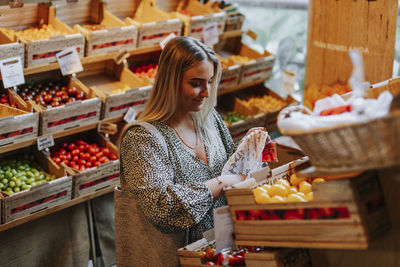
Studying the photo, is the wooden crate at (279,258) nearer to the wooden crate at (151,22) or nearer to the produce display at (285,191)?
the produce display at (285,191)

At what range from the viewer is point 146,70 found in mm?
4629

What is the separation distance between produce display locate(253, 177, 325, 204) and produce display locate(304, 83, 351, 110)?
6.64ft

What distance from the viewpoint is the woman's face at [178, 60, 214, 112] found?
7.77 ft

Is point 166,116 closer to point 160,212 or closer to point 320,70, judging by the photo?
point 160,212

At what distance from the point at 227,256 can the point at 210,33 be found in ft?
9.43

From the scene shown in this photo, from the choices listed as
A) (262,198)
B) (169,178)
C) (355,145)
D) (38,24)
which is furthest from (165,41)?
(355,145)

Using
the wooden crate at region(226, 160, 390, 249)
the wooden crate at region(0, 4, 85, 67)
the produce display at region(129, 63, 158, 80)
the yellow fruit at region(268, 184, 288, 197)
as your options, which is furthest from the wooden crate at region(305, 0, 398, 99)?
the wooden crate at region(226, 160, 390, 249)

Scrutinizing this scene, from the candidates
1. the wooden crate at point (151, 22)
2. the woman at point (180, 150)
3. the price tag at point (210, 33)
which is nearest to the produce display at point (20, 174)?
the wooden crate at point (151, 22)

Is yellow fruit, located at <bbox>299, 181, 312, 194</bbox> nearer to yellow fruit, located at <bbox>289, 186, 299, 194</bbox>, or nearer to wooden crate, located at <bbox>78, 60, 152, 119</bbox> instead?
yellow fruit, located at <bbox>289, 186, 299, 194</bbox>

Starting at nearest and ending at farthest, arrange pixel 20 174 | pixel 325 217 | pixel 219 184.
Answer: pixel 325 217
pixel 219 184
pixel 20 174

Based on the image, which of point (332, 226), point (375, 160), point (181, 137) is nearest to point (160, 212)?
point (181, 137)

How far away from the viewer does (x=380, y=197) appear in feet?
5.52

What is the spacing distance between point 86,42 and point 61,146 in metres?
0.88

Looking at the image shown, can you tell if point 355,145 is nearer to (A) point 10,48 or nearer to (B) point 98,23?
(A) point 10,48
